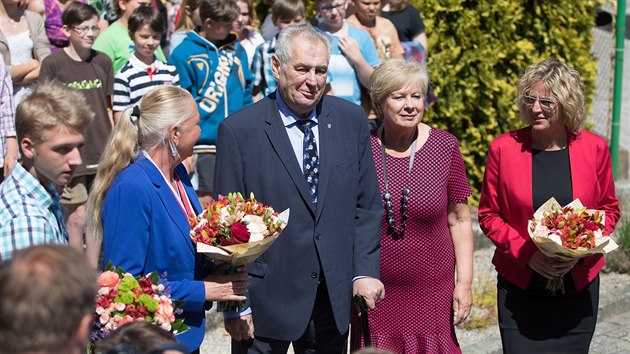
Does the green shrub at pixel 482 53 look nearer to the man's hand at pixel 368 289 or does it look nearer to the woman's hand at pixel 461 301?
the woman's hand at pixel 461 301

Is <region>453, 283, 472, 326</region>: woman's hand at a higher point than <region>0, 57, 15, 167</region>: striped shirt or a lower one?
lower

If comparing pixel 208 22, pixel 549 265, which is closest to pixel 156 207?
pixel 549 265

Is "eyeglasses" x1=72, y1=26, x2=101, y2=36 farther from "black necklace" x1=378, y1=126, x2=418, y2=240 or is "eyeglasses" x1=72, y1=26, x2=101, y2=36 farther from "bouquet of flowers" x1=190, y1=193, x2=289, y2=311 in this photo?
"bouquet of flowers" x1=190, y1=193, x2=289, y2=311

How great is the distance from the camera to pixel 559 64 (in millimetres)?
5578

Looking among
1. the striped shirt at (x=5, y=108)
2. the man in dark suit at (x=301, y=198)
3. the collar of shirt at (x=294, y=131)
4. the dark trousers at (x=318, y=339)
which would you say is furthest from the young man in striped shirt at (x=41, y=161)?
the striped shirt at (x=5, y=108)

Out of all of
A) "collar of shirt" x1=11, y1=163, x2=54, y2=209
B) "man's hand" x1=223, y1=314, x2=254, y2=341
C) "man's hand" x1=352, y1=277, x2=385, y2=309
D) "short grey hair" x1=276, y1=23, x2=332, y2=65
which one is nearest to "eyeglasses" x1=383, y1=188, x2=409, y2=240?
"man's hand" x1=352, y1=277, x2=385, y2=309

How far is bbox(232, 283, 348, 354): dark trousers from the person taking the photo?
4.98 m

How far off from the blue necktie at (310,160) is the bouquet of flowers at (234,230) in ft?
1.76

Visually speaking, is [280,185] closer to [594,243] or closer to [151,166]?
[151,166]

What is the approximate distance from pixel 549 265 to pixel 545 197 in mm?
423

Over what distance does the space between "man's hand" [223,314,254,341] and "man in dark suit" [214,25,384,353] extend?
0.05m

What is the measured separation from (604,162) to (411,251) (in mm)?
1230

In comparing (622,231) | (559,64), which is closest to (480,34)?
(622,231)

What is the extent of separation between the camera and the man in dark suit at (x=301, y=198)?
16.0ft
